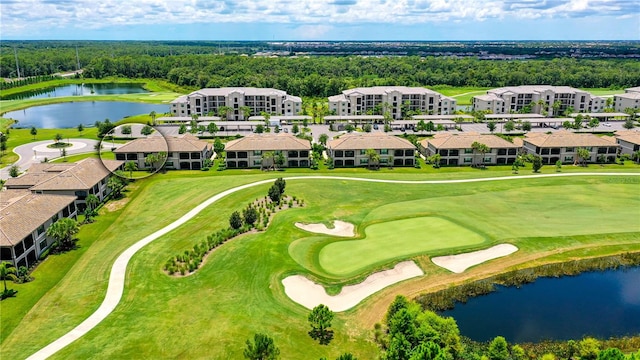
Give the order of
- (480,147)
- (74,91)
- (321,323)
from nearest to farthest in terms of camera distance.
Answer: (321,323), (480,147), (74,91)

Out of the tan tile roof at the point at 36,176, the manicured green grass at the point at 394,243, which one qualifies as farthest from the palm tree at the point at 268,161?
the manicured green grass at the point at 394,243

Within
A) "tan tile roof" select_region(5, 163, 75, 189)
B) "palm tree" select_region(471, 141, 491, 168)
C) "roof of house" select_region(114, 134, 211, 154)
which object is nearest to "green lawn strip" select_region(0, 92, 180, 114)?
"roof of house" select_region(114, 134, 211, 154)

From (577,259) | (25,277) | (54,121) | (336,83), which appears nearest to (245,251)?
(25,277)

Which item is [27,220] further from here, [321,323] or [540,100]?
[540,100]

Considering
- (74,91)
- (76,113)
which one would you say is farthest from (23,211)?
(74,91)

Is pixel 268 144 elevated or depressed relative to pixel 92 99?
depressed

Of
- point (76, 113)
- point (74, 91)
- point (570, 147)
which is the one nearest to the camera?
point (570, 147)

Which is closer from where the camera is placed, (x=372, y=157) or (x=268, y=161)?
(x=372, y=157)
